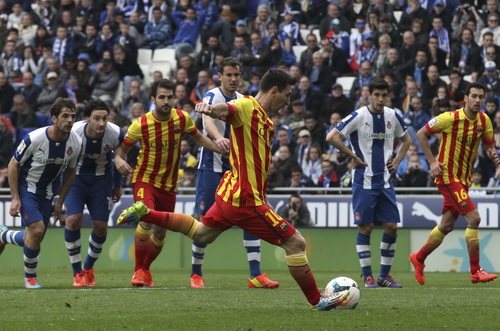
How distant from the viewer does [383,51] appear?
22641mm

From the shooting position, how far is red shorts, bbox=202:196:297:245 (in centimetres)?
949

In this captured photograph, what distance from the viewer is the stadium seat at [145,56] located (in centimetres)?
2658

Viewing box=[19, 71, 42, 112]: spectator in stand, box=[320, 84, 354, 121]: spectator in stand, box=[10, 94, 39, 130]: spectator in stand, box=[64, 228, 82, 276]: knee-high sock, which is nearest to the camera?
box=[64, 228, 82, 276]: knee-high sock

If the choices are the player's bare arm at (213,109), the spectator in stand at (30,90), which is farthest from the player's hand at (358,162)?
the spectator in stand at (30,90)

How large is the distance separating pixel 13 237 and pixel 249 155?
442 cm

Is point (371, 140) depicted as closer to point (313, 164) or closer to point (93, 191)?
point (93, 191)

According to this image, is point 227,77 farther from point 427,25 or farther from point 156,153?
point 427,25

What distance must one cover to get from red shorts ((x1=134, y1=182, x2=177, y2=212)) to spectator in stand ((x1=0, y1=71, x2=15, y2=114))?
1278 centimetres

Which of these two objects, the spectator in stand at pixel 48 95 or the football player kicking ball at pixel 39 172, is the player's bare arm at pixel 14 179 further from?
the spectator in stand at pixel 48 95

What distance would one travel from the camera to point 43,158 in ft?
41.0

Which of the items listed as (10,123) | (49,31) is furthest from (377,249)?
(49,31)

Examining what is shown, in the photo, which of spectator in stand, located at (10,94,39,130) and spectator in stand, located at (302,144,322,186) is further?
spectator in stand, located at (10,94,39,130)

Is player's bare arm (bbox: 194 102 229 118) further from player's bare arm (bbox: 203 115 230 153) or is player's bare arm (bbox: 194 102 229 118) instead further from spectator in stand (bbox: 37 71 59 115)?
spectator in stand (bbox: 37 71 59 115)

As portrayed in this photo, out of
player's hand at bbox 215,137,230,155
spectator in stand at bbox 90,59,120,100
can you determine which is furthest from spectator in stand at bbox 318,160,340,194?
player's hand at bbox 215,137,230,155
